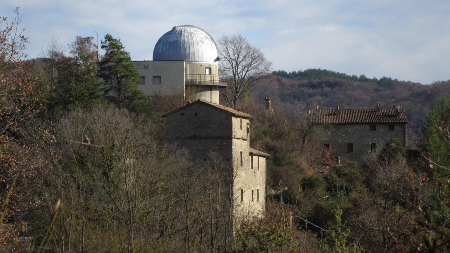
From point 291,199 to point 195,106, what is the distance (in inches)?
407

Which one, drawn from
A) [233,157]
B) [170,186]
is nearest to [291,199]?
[233,157]

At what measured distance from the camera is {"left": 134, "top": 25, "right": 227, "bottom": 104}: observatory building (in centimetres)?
4491

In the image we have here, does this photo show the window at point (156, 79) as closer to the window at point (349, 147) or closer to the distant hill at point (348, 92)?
the window at point (349, 147)

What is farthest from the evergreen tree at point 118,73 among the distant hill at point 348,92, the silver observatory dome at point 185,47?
the distant hill at point 348,92

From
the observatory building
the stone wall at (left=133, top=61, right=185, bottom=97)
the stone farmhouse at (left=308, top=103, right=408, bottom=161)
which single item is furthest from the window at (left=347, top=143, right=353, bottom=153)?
the stone wall at (left=133, top=61, right=185, bottom=97)

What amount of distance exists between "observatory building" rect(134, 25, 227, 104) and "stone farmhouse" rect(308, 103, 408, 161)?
1033 cm

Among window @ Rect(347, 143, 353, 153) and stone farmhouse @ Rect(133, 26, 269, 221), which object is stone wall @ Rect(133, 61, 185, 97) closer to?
stone farmhouse @ Rect(133, 26, 269, 221)

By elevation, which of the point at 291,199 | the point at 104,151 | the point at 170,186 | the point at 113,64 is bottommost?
the point at 291,199

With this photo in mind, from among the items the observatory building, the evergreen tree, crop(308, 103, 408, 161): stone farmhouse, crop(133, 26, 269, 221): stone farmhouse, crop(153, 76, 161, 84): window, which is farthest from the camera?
crop(308, 103, 408, 161): stone farmhouse

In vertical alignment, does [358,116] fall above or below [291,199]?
above

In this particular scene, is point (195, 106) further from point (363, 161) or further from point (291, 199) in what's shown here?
point (363, 161)

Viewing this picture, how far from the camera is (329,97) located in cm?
10531

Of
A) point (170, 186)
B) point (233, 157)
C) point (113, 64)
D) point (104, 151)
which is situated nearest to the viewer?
point (104, 151)

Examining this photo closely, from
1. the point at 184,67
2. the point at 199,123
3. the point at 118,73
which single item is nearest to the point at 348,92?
the point at 184,67
